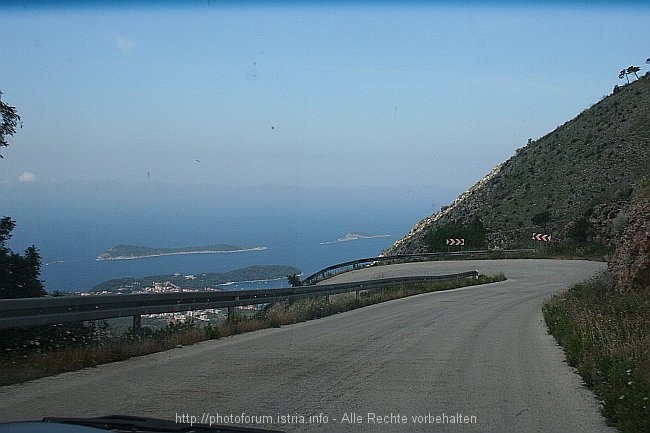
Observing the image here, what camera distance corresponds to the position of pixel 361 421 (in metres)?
7.51

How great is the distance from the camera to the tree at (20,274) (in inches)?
541

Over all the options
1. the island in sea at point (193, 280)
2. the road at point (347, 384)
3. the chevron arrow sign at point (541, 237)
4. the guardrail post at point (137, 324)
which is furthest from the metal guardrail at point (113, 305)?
the chevron arrow sign at point (541, 237)

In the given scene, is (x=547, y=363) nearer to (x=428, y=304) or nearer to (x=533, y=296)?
(x=428, y=304)

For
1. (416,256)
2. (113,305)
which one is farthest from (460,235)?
(113,305)

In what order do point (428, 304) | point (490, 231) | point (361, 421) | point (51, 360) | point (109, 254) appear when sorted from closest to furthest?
point (361, 421) < point (51, 360) < point (109, 254) < point (428, 304) < point (490, 231)

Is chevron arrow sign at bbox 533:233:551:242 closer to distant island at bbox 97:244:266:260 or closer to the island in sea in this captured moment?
distant island at bbox 97:244:266:260

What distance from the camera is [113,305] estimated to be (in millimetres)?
12234

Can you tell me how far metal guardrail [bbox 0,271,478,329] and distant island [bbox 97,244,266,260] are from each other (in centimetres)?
546

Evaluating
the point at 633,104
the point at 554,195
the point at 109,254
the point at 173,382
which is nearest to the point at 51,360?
the point at 173,382

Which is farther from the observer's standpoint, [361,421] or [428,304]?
[428,304]

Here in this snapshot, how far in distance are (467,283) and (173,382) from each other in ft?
99.7

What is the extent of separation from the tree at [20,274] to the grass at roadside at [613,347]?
9439 millimetres

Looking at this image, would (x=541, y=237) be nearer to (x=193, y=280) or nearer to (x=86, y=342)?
(x=193, y=280)

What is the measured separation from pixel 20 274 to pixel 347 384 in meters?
7.43
